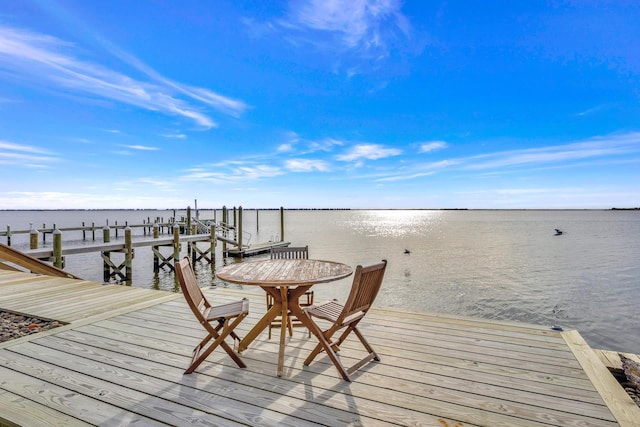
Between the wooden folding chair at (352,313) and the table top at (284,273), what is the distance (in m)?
0.29

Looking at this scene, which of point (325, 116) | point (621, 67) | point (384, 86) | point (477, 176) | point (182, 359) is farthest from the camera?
point (477, 176)

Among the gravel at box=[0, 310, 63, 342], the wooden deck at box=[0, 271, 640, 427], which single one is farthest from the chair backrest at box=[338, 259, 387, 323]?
the gravel at box=[0, 310, 63, 342]

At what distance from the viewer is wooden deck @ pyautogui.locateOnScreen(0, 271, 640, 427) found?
6.46 ft

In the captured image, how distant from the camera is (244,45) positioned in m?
11.4

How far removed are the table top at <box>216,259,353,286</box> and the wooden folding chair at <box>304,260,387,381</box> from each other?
290 mm

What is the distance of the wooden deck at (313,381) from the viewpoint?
1.97 meters

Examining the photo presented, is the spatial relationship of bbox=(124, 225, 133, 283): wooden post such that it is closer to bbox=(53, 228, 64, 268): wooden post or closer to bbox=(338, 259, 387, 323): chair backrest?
bbox=(53, 228, 64, 268): wooden post

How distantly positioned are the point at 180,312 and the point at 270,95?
45.5ft

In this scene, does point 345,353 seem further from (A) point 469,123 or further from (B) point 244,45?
(A) point 469,123

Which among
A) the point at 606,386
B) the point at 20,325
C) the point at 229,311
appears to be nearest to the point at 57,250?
the point at 20,325

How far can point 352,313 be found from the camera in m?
2.54

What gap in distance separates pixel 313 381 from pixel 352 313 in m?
0.59

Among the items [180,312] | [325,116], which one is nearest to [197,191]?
[325,116]

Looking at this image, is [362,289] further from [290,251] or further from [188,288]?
[290,251]
